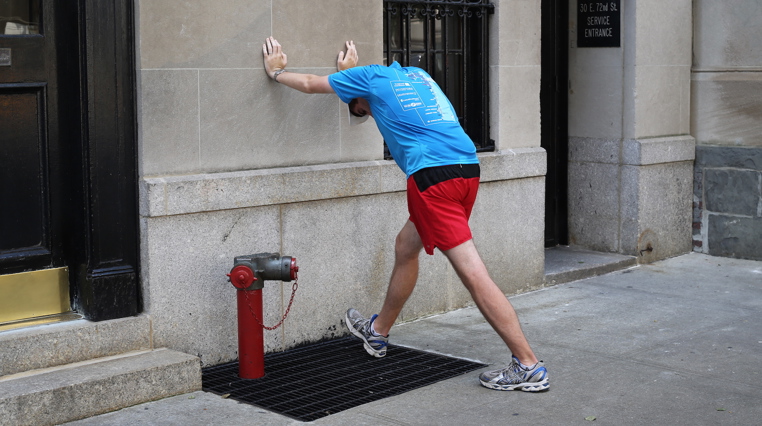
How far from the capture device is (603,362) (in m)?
5.87

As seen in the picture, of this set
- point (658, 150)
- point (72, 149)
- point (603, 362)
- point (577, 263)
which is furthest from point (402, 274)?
point (658, 150)

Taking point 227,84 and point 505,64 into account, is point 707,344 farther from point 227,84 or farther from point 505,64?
point 227,84

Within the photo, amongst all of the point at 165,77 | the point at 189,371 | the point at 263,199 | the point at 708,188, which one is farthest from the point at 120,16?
the point at 708,188

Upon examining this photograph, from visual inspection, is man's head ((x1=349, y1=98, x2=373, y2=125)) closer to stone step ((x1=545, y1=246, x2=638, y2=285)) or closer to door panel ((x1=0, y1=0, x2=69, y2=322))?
door panel ((x1=0, y1=0, x2=69, y2=322))

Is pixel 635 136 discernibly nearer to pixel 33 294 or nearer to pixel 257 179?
pixel 257 179

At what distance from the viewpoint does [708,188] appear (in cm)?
927

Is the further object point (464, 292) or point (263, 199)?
point (464, 292)

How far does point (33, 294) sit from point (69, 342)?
381 mm

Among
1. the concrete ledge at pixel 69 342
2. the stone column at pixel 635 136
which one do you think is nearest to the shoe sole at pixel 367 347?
the concrete ledge at pixel 69 342

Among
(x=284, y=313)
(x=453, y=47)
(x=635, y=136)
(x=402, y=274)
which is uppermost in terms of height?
(x=453, y=47)

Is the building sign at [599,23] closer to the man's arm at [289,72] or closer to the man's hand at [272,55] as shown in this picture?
the man's arm at [289,72]

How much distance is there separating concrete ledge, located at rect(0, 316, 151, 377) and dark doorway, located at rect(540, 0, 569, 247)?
15.4 feet

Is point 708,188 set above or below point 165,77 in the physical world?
below

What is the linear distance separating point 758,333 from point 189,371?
3.69 meters
